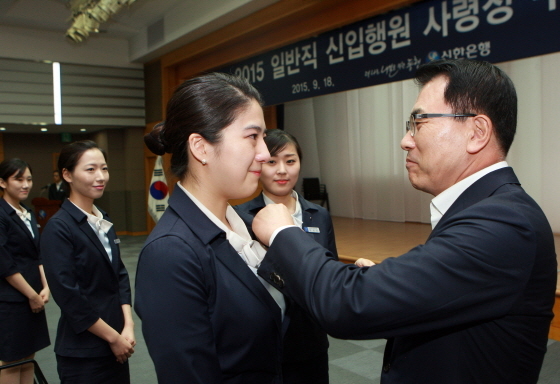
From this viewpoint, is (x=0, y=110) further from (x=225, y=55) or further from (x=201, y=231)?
(x=201, y=231)

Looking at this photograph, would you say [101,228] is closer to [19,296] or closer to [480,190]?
[19,296]

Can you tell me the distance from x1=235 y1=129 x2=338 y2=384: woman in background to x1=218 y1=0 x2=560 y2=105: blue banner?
243 centimetres

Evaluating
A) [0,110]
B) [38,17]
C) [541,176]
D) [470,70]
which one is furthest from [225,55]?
[470,70]

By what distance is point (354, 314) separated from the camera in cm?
93

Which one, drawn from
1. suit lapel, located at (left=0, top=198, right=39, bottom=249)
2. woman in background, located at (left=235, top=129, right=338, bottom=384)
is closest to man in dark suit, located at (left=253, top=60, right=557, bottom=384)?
woman in background, located at (left=235, top=129, right=338, bottom=384)

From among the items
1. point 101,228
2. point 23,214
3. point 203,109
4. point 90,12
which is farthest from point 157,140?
point 90,12

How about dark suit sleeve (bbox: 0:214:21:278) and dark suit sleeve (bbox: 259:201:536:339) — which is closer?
dark suit sleeve (bbox: 259:201:536:339)

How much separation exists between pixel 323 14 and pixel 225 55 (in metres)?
2.25

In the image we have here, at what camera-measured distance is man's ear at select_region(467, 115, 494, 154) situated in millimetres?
1138

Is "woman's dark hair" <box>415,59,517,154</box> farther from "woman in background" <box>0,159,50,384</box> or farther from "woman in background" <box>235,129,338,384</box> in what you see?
"woman in background" <box>0,159,50,384</box>

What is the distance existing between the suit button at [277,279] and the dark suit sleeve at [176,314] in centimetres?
17

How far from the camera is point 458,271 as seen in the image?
916mm

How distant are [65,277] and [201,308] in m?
1.19

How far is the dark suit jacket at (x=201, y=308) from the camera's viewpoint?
3.29 ft
